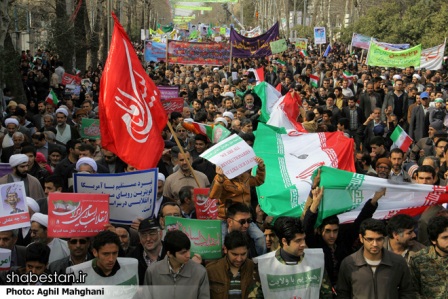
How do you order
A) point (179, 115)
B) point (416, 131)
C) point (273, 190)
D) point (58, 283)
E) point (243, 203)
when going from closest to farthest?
point (58, 283) → point (243, 203) → point (273, 190) → point (179, 115) → point (416, 131)

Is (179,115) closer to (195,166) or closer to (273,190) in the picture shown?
(195,166)

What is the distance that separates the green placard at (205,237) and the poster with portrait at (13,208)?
1317 millimetres

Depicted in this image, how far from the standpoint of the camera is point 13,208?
6.85m

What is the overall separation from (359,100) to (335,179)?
320 inches

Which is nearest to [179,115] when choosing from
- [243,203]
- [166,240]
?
[243,203]

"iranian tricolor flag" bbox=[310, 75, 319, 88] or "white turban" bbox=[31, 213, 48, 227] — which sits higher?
"white turban" bbox=[31, 213, 48, 227]

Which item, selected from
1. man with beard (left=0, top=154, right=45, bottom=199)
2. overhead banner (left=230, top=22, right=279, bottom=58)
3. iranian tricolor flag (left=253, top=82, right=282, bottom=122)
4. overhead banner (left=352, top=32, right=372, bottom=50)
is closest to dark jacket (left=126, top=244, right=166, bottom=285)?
man with beard (left=0, top=154, right=45, bottom=199)

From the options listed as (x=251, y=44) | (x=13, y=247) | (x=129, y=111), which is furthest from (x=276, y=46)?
(x=13, y=247)

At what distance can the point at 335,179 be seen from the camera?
279 inches

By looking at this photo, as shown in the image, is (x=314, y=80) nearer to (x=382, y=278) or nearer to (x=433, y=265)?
(x=433, y=265)

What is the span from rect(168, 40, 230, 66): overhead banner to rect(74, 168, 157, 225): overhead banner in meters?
16.4

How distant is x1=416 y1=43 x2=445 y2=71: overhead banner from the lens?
2309 cm

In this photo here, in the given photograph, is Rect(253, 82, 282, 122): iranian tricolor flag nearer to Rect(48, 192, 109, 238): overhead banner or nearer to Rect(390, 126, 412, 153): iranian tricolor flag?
Rect(390, 126, 412, 153): iranian tricolor flag

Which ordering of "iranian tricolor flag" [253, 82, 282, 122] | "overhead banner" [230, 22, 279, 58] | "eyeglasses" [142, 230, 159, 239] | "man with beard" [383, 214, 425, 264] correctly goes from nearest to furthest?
"man with beard" [383, 214, 425, 264] → "eyeglasses" [142, 230, 159, 239] → "iranian tricolor flag" [253, 82, 282, 122] → "overhead banner" [230, 22, 279, 58]
